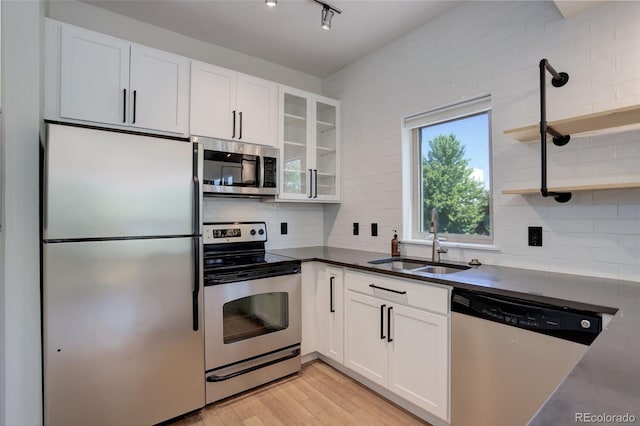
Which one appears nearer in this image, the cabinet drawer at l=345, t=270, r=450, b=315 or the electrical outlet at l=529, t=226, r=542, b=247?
the cabinet drawer at l=345, t=270, r=450, b=315

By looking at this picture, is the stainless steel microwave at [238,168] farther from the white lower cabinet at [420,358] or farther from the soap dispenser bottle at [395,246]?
the white lower cabinet at [420,358]

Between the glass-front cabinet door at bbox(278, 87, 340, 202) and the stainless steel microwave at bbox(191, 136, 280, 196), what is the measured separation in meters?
0.15

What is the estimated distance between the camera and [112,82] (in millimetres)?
2037

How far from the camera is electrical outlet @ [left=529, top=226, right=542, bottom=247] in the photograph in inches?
73.4

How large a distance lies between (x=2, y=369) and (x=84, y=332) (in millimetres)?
371

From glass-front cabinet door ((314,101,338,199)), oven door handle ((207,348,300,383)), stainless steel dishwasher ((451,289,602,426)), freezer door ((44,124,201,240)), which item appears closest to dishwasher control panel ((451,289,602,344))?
stainless steel dishwasher ((451,289,602,426))

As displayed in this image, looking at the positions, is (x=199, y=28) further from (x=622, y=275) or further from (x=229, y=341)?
(x=622, y=275)

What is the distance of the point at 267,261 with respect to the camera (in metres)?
2.36

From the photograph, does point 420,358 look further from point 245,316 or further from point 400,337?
point 245,316

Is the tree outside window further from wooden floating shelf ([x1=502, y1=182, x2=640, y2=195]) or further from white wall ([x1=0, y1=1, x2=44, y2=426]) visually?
white wall ([x1=0, y1=1, x2=44, y2=426])

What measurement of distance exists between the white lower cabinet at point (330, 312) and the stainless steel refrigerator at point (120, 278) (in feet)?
3.20

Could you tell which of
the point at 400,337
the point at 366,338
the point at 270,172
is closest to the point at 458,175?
the point at 400,337

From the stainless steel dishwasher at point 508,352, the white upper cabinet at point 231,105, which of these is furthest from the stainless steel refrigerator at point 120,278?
the stainless steel dishwasher at point 508,352

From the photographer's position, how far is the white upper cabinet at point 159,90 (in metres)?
2.12
